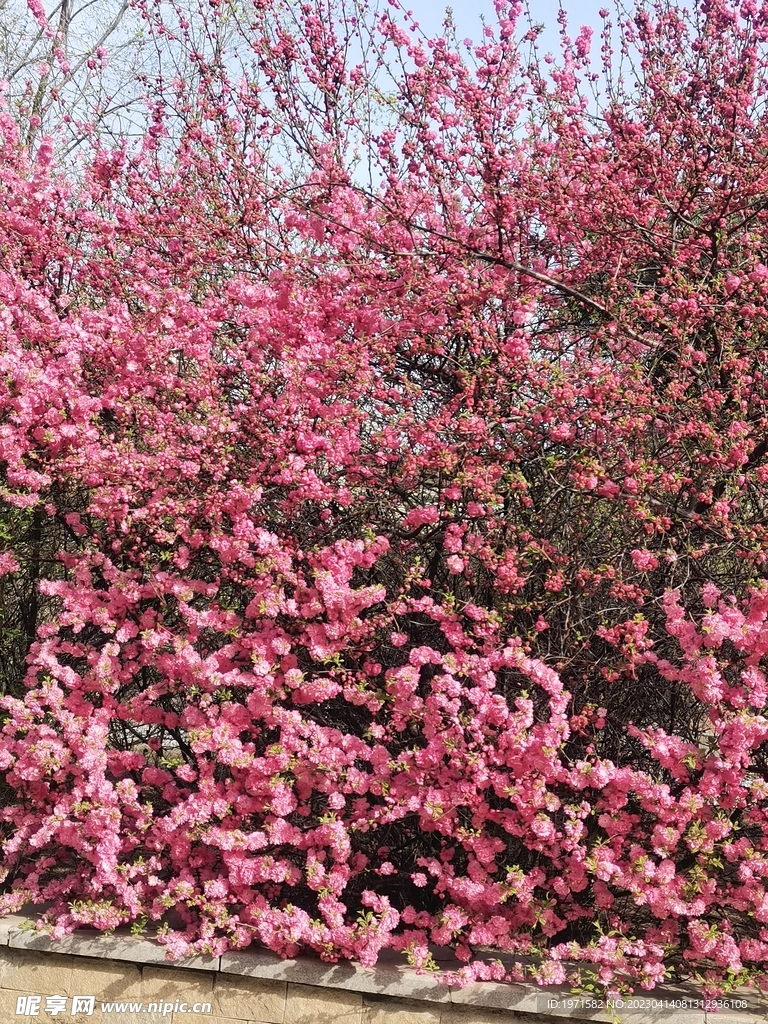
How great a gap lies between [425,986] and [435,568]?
1800mm

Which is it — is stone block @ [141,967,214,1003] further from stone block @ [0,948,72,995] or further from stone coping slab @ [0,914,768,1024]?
stone block @ [0,948,72,995]

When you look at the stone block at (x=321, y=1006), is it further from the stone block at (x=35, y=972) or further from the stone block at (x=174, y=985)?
the stone block at (x=35, y=972)

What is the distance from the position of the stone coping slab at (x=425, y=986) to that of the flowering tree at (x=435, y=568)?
0.09 meters

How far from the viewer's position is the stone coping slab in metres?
3.69

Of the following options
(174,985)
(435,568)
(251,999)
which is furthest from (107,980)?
(435,568)

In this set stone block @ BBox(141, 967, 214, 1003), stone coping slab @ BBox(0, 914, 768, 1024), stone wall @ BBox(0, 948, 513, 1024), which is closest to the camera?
stone coping slab @ BBox(0, 914, 768, 1024)

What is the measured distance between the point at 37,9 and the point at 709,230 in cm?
484

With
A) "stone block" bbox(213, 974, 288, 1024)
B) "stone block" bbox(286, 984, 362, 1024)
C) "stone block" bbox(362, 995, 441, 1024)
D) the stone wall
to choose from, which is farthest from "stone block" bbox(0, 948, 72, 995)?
"stone block" bbox(362, 995, 441, 1024)

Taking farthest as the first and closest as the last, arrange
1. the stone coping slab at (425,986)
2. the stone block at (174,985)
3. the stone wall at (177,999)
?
1. the stone block at (174,985)
2. the stone wall at (177,999)
3. the stone coping slab at (425,986)

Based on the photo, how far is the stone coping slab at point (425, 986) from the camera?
369 cm

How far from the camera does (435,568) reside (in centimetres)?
430

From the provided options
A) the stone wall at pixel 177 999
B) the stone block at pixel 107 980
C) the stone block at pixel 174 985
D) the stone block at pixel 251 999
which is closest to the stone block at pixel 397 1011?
the stone wall at pixel 177 999

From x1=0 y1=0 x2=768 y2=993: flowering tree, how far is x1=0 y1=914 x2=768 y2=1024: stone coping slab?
90mm

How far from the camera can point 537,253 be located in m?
4.82
